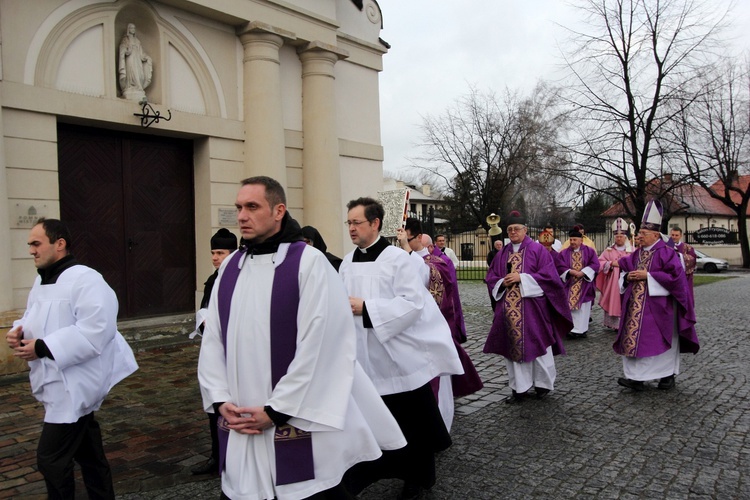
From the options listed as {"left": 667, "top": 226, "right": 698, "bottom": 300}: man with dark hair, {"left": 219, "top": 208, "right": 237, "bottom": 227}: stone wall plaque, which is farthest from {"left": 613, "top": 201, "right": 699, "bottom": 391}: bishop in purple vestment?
{"left": 219, "top": 208, "right": 237, "bottom": 227}: stone wall plaque

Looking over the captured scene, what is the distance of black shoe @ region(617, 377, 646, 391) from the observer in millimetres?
6777

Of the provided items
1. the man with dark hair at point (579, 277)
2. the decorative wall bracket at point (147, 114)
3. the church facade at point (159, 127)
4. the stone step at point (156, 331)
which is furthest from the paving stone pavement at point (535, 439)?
the decorative wall bracket at point (147, 114)

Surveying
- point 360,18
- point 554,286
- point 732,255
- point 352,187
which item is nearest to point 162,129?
point 352,187

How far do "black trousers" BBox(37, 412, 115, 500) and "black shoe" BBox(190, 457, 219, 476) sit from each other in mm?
843

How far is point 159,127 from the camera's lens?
9.80 m

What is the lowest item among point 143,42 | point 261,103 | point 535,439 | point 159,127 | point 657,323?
point 535,439

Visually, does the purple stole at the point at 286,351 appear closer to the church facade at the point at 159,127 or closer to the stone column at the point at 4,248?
the stone column at the point at 4,248

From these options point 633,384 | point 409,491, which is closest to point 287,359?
point 409,491

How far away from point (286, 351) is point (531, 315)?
4.42 m

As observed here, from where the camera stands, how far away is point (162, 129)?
9.91 metres

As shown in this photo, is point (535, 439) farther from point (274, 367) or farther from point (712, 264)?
point (712, 264)

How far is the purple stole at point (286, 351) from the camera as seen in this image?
8.30ft

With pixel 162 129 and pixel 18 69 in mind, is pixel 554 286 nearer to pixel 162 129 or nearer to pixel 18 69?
pixel 162 129

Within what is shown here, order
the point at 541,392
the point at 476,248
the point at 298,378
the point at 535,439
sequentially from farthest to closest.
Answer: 1. the point at 476,248
2. the point at 541,392
3. the point at 535,439
4. the point at 298,378
